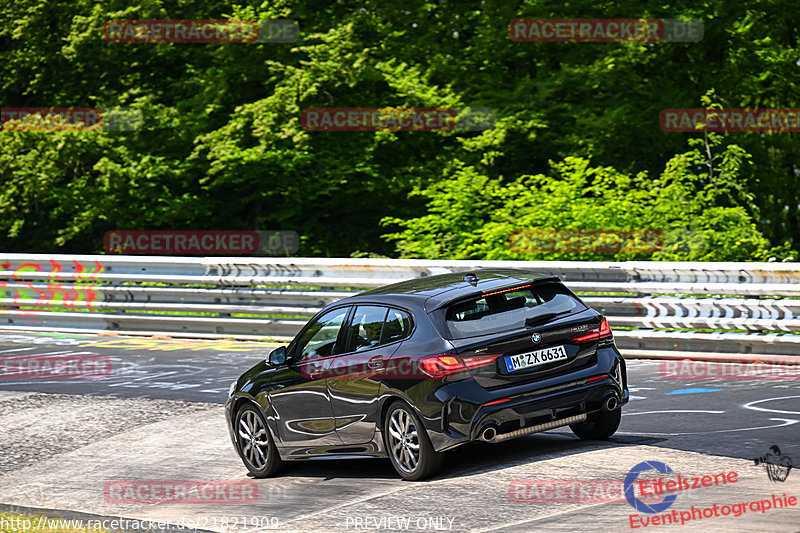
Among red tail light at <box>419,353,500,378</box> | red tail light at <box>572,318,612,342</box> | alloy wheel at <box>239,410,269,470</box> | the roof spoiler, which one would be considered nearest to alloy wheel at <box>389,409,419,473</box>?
red tail light at <box>419,353,500,378</box>

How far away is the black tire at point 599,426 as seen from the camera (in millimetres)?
8852

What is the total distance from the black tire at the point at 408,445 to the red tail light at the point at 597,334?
4.33ft

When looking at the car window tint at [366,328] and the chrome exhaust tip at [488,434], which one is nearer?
the chrome exhaust tip at [488,434]

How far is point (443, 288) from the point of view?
8.70 m

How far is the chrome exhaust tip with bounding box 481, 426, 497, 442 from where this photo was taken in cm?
802
